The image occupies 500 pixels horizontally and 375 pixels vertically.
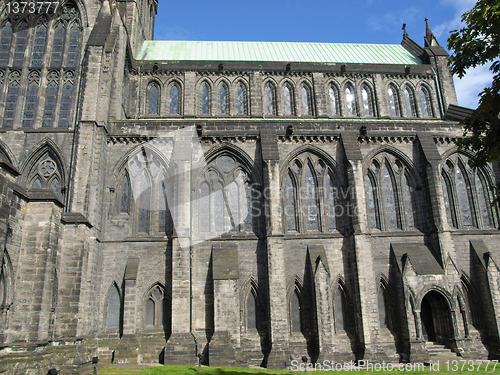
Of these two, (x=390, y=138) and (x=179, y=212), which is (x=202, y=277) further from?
(x=390, y=138)

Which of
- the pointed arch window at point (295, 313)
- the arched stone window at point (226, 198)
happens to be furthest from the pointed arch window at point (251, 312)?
the arched stone window at point (226, 198)

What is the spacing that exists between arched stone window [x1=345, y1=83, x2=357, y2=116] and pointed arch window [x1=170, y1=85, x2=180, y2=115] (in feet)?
37.4

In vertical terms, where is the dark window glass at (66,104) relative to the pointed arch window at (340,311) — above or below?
above

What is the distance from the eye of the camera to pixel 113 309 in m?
18.2

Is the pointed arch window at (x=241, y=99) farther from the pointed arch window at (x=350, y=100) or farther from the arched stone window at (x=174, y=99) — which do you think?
the pointed arch window at (x=350, y=100)

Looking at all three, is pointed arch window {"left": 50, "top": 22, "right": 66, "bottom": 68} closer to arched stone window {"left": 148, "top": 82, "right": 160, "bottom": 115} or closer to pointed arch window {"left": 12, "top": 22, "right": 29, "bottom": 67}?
pointed arch window {"left": 12, "top": 22, "right": 29, "bottom": 67}

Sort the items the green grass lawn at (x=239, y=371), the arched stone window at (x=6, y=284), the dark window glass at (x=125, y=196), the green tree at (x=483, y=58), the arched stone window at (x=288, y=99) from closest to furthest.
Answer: the green tree at (x=483, y=58)
the arched stone window at (x=6, y=284)
the green grass lawn at (x=239, y=371)
the dark window glass at (x=125, y=196)
the arched stone window at (x=288, y=99)

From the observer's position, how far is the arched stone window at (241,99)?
85.7ft

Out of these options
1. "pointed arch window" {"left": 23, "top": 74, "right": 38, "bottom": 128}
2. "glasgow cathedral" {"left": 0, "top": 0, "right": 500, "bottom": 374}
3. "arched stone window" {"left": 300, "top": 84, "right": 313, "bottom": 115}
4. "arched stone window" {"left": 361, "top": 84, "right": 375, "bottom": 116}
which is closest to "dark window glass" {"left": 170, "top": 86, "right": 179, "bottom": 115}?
"glasgow cathedral" {"left": 0, "top": 0, "right": 500, "bottom": 374}

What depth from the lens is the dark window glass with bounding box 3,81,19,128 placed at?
67.5 ft

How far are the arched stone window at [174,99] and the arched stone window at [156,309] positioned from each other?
39.3 feet

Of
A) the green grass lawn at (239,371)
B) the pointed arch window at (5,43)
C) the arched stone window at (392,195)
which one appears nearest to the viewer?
the green grass lawn at (239,371)

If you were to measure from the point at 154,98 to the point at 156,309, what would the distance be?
547 inches

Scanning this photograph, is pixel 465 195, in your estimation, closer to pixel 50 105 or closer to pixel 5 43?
pixel 50 105
